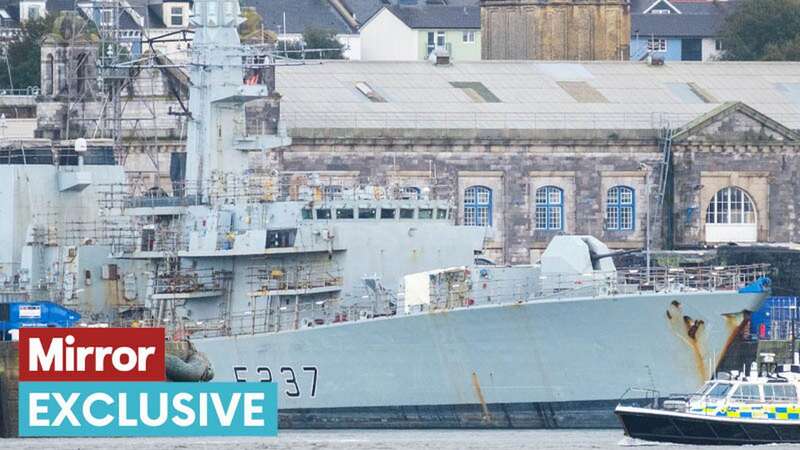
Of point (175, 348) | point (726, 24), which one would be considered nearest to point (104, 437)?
point (175, 348)

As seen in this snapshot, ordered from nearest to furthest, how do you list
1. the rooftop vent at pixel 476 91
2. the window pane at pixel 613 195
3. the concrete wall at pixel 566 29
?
the window pane at pixel 613 195 < the rooftop vent at pixel 476 91 < the concrete wall at pixel 566 29

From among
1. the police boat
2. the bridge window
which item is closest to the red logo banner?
the bridge window

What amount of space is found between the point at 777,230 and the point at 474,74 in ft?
34.9

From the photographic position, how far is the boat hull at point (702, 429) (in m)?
74.8

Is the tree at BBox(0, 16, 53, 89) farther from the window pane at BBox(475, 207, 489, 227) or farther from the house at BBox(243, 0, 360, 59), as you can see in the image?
the window pane at BBox(475, 207, 489, 227)

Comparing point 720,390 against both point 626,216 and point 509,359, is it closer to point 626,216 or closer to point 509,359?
point 509,359

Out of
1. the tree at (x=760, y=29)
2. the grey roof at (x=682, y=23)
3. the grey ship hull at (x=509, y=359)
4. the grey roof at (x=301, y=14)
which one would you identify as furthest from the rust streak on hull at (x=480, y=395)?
the grey roof at (x=301, y=14)

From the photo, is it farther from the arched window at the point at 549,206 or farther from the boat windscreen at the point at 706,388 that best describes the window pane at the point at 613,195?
the boat windscreen at the point at 706,388

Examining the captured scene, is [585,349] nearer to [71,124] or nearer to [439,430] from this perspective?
[439,430]

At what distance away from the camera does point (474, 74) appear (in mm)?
113562

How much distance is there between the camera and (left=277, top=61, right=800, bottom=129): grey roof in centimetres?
10938

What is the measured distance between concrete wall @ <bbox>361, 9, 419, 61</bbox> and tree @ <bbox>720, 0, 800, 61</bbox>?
16.1 metres

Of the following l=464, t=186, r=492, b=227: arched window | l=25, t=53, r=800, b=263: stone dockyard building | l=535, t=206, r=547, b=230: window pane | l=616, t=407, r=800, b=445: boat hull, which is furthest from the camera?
l=535, t=206, r=547, b=230: window pane

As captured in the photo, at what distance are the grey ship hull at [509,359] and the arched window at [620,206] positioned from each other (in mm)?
28157
